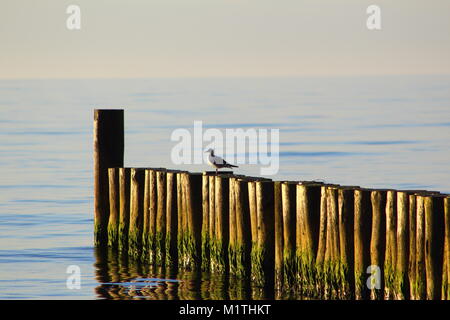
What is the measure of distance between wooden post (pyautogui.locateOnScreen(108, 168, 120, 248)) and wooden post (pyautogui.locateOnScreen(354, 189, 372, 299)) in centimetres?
604

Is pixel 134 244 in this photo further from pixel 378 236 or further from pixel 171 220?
pixel 378 236

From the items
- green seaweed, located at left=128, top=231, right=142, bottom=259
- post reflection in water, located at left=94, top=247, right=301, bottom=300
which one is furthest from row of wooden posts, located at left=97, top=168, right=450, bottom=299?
post reflection in water, located at left=94, top=247, right=301, bottom=300

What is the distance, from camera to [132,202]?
18.2 m

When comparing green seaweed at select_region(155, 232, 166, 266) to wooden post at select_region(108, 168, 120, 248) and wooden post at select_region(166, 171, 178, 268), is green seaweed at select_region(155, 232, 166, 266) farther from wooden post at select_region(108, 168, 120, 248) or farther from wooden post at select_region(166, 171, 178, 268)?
wooden post at select_region(108, 168, 120, 248)

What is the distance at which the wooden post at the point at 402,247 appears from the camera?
1294cm

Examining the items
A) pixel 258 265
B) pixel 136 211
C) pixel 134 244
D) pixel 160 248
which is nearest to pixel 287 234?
pixel 258 265

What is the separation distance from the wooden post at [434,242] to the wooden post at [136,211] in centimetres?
644

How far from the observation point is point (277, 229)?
49.3ft

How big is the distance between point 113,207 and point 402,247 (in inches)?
276

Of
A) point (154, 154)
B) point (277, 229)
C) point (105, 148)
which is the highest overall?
point (154, 154)

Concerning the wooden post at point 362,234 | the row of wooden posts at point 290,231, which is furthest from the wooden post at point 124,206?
the wooden post at point 362,234

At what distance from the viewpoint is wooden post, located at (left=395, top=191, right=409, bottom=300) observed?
12938mm

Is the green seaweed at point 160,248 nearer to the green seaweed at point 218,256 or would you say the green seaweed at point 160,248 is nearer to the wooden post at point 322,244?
the green seaweed at point 218,256
